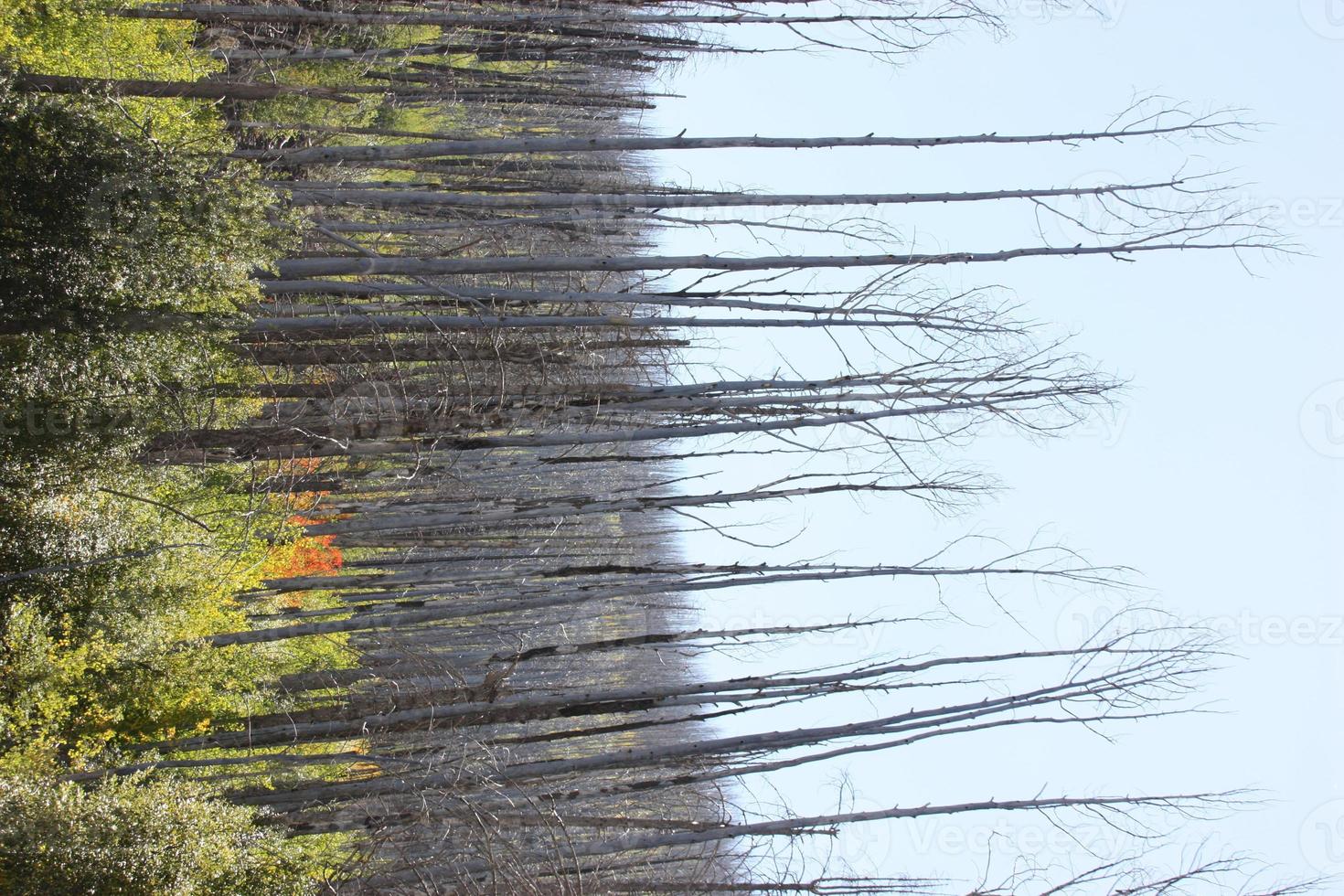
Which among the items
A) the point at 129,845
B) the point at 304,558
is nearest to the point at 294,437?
the point at 129,845

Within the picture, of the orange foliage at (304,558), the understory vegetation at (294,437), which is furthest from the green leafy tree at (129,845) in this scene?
the orange foliage at (304,558)

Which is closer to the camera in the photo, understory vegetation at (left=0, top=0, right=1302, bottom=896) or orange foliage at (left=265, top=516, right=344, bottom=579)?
understory vegetation at (left=0, top=0, right=1302, bottom=896)

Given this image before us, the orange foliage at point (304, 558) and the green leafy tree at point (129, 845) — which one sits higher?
the orange foliage at point (304, 558)

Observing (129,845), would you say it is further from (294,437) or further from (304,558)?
(304,558)

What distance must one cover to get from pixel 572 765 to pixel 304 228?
5.91m

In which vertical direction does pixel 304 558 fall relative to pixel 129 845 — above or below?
above

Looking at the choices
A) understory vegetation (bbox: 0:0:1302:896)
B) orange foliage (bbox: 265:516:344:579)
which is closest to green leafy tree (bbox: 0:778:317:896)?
understory vegetation (bbox: 0:0:1302:896)

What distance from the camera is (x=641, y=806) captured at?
11414 millimetres

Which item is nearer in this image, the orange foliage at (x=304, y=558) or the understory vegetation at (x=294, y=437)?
the understory vegetation at (x=294, y=437)

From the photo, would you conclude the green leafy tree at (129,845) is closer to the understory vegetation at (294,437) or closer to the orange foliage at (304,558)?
the understory vegetation at (294,437)

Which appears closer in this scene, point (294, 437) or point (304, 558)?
point (294, 437)

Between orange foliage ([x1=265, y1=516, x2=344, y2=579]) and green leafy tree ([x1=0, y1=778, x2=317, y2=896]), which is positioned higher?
orange foliage ([x1=265, y1=516, x2=344, y2=579])

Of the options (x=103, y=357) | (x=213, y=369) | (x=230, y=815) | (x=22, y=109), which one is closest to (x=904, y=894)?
(x=230, y=815)

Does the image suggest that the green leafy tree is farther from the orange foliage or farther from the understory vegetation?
the orange foliage
